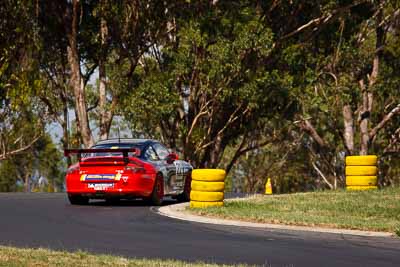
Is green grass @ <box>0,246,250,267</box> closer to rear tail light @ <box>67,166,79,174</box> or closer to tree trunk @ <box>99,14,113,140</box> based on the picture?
rear tail light @ <box>67,166,79,174</box>

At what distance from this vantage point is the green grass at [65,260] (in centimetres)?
934

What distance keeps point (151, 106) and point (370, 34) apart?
14.3 m

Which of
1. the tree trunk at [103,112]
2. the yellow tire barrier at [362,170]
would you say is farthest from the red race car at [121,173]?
the tree trunk at [103,112]

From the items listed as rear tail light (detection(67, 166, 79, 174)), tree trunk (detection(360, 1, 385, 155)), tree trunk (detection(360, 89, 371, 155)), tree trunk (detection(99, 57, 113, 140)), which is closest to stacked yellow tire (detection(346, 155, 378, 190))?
rear tail light (detection(67, 166, 79, 174))

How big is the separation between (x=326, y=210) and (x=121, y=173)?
4.40 m

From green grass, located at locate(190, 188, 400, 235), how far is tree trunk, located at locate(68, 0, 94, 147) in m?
16.9

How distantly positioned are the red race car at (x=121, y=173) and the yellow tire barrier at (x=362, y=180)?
19.3 feet

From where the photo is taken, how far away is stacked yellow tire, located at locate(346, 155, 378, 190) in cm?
2339

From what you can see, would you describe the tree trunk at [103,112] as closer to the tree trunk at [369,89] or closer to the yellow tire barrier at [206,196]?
the tree trunk at [369,89]

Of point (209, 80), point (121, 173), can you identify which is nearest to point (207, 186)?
point (121, 173)

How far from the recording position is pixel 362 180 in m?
23.9

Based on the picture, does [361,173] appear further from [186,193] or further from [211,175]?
[211,175]

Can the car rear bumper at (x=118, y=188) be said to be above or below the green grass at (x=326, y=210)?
above

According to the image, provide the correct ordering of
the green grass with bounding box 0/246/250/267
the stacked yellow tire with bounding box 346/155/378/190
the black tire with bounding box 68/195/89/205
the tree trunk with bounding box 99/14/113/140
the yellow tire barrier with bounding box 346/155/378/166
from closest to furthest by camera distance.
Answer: the green grass with bounding box 0/246/250/267 < the black tire with bounding box 68/195/89/205 < the yellow tire barrier with bounding box 346/155/378/166 < the stacked yellow tire with bounding box 346/155/378/190 < the tree trunk with bounding box 99/14/113/140
